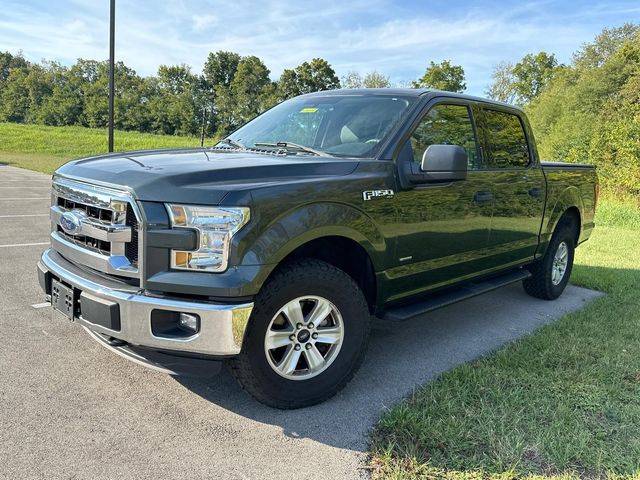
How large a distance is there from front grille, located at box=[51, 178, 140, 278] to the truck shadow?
1.00 m

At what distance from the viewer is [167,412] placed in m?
2.78

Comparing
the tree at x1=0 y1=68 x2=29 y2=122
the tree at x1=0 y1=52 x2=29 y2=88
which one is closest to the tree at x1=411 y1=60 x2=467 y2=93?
the tree at x1=0 y1=68 x2=29 y2=122

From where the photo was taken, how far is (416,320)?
4598 mm

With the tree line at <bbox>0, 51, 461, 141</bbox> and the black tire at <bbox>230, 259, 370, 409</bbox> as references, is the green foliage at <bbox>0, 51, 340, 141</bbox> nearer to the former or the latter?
the tree line at <bbox>0, 51, 461, 141</bbox>

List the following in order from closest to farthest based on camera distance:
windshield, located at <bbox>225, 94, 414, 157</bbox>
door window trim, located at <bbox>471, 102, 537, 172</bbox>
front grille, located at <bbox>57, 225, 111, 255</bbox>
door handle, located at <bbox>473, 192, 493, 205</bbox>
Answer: front grille, located at <bbox>57, 225, 111, 255</bbox> < windshield, located at <bbox>225, 94, 414, 157</bbox> < door handle, located at <bbox>473, 192, 493, 205</bbox> < door window trim, located at <bbox>471, 102, 537, 172</bbox>

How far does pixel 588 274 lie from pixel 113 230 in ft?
20.0

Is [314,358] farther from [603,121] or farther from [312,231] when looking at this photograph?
[603,121]

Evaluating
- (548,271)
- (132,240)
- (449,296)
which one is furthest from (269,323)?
(548,271)

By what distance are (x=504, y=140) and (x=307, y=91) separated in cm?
5617

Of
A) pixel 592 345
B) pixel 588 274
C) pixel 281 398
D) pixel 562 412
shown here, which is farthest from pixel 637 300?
pixel 281 398

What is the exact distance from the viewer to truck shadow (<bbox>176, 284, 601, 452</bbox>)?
2.76 metres

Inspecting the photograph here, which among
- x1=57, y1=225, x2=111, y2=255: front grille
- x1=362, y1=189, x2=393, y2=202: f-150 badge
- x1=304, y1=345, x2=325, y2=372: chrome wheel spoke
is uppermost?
x1=362, y1=189, x2=393, y2=202: f-150 badge

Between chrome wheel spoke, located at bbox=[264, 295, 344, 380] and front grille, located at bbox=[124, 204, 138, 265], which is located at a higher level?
front grille, located at bbox=[124, 204, 138, 265]

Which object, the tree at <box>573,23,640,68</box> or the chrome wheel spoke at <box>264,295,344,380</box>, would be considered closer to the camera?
the chrome wheel spoke at <box>264,295,344,380</box>
